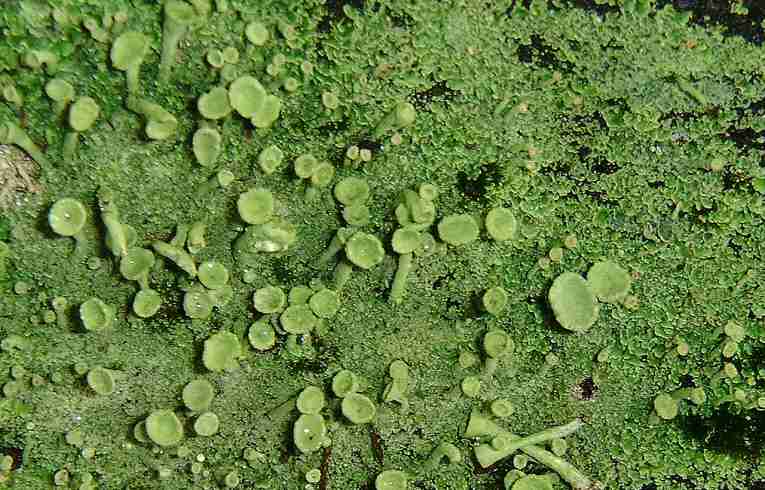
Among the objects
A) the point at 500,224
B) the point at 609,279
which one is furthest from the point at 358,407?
the point at 609,279

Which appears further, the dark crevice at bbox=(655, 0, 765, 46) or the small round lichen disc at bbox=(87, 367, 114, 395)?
the dark crevice at bbox=(655, 0, 765, 46)

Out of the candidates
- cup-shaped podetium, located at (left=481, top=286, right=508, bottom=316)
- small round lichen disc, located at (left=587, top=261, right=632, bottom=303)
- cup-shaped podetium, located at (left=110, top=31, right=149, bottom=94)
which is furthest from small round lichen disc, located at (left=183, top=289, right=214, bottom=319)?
small round lichen disc, located at (left=587, top=261, right=632, bottom=303)

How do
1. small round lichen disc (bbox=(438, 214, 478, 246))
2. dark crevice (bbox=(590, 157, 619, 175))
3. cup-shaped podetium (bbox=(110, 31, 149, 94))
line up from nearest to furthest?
cup-shaped podetium (bbox=(110, 31, 149, 94))
small round lichen disc (bbox=(438, 214, 478, 246))
dark crevice (bbox=(590, 157, 619, 175))

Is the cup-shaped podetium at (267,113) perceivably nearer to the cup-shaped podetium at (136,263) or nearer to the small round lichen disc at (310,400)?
the cup-shaped podetium at (136,263)

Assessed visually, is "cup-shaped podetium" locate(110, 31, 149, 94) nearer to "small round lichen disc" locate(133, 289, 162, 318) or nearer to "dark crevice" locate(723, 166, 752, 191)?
"small round lichen disc" locate(133, 289, 162, 318)

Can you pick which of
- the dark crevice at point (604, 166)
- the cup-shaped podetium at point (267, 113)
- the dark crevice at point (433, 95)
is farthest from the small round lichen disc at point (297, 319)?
the dark crevice at point (604, 166)

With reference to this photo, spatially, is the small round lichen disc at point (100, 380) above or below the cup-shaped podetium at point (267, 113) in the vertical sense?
below

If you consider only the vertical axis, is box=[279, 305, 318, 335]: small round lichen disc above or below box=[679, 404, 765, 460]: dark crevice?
below

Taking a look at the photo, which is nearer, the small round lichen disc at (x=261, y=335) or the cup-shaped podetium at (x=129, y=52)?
the cup-shaped podetium at (x=129, y=52)
